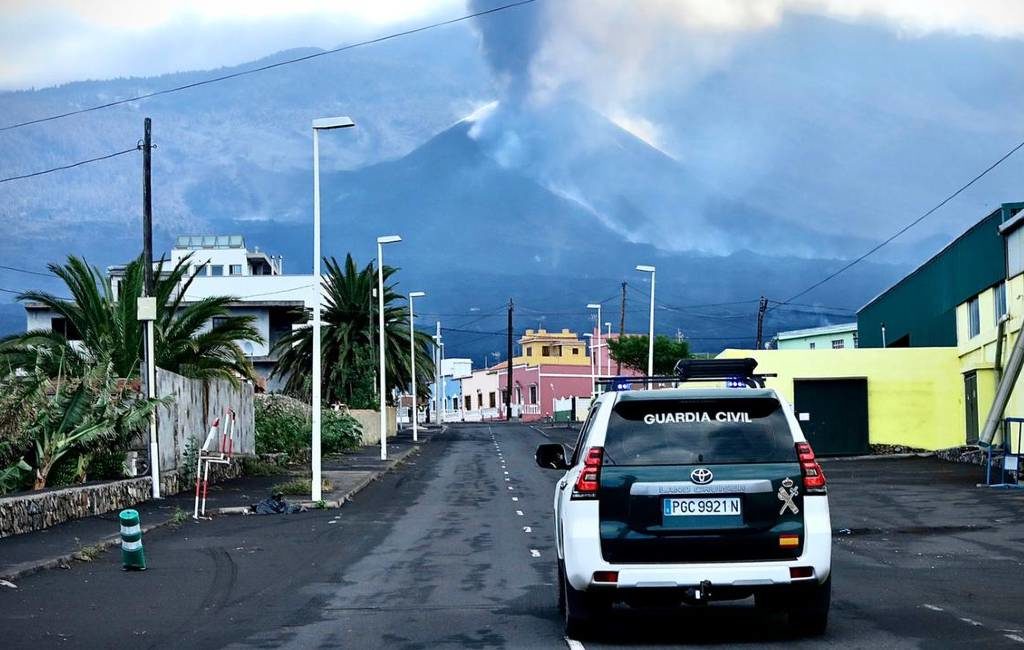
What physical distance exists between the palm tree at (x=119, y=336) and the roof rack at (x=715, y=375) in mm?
Answer: 17330

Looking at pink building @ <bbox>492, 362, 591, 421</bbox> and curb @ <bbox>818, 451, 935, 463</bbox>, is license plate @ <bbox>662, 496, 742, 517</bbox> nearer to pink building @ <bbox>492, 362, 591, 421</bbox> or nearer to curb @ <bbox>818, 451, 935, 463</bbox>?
curb @ <bbox>818, 451, 935, 463</bbox>

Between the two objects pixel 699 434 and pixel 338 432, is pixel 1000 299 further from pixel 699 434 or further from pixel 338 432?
pixel 699 434

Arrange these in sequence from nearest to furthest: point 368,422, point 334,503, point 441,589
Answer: point 441,589 → point 334,503 → point 368,422

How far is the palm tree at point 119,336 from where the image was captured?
29938 millimetres

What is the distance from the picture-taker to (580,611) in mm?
10391

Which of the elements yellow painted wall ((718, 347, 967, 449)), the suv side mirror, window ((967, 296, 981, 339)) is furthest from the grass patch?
window ((967, 296, 981, 339))

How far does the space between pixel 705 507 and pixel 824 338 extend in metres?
92.0

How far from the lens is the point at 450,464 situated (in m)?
47.8

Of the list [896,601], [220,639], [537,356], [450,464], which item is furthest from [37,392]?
[537,356]

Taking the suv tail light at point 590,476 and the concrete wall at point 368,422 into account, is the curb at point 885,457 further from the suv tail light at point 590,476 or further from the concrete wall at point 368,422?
the suv tail light at point 590,476

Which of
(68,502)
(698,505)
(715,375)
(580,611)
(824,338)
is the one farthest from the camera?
(824,338)

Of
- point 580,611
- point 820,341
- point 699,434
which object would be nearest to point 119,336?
point 580,611

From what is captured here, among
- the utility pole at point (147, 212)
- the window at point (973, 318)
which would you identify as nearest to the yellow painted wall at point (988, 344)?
the window at point (973, 318)

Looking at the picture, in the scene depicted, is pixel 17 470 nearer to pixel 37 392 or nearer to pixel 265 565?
pixel 37 392
